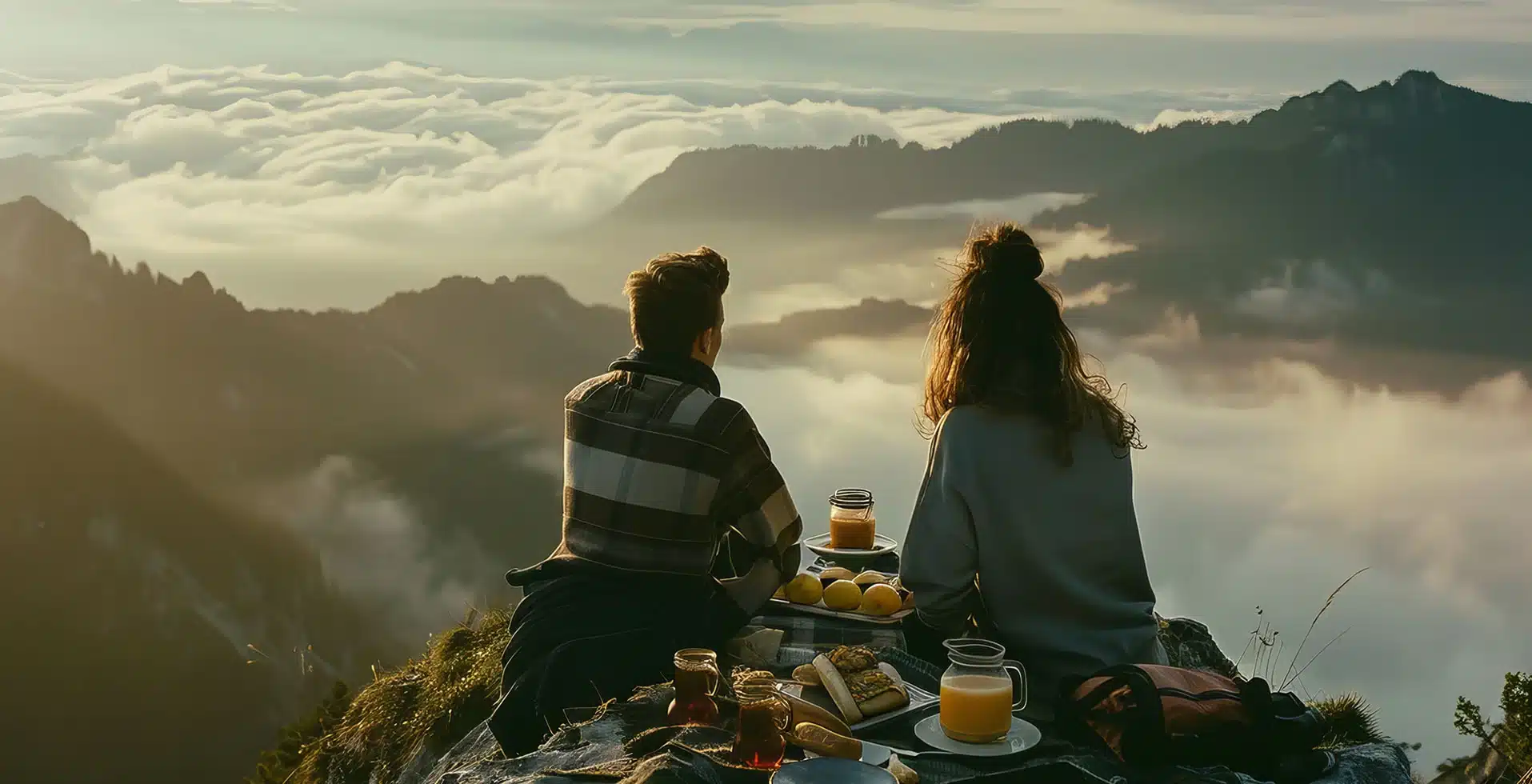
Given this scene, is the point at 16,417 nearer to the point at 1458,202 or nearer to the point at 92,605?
the point at 92,605

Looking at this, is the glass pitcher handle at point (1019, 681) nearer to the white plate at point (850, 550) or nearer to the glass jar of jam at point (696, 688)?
the glass jar of jam at point (696, 688)

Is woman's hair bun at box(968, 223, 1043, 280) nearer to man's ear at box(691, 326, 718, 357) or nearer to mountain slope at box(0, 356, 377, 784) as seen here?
man's ear at box(691, 326, 718, 357)

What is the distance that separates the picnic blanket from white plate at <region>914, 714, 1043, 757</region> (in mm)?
23

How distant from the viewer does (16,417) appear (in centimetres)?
7944

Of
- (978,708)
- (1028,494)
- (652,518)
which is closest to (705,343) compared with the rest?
(652,518)

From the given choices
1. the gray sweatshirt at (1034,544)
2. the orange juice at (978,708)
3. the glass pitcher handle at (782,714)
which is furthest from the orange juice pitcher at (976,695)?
the gray sweatshirt at (1034,544)

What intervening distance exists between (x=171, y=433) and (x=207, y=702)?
23.3 metres

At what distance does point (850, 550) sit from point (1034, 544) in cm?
106

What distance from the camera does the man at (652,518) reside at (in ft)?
13.8

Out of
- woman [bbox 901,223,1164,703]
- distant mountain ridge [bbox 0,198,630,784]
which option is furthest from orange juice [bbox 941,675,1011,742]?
distant mountain ridge [bbox 0,198,630,784]

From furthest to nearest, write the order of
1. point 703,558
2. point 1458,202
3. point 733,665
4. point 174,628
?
point 1458,202 < point 174,628 < point 703,558 < point 733,665

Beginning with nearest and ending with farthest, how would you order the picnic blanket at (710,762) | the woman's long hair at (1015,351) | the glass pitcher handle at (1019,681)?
1. the picnic blanket at (710,762)
2. the glass pitcher handle at (1019,681)
3. the woman's long hair at (1015,351)

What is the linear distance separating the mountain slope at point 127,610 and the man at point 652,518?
188ft

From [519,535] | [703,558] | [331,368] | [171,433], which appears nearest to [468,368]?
[331,368]
